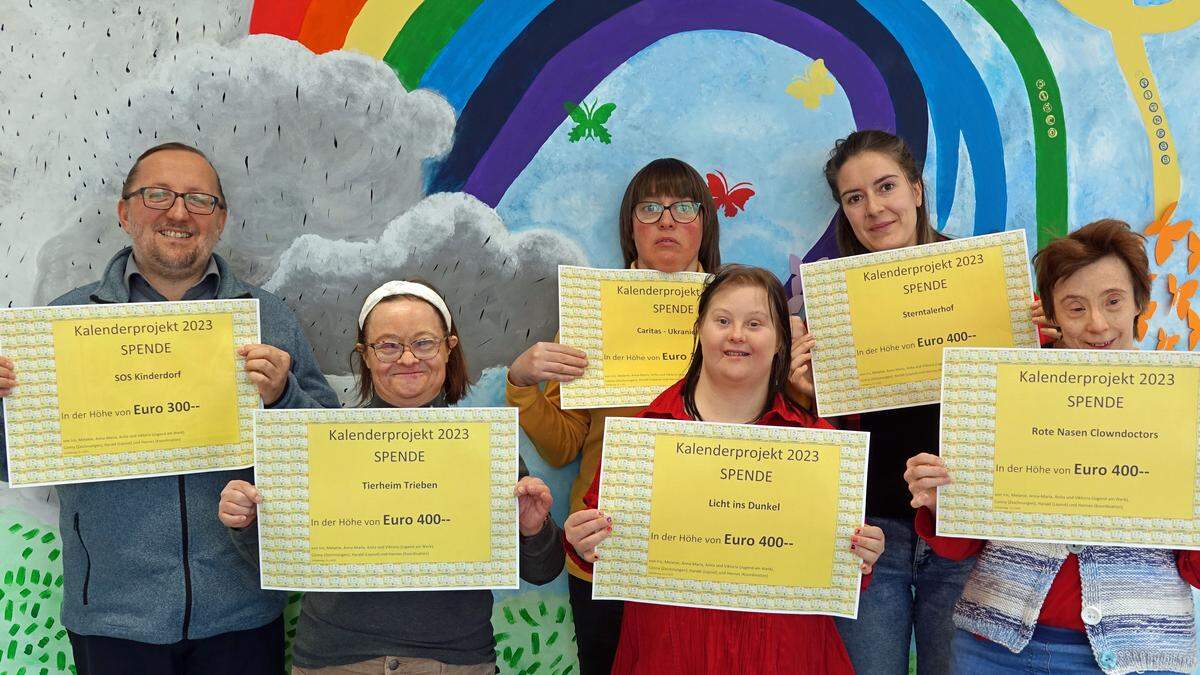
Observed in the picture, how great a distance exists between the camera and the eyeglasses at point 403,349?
2.44m

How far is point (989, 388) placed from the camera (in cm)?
220

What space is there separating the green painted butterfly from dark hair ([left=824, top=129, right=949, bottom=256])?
828 mm

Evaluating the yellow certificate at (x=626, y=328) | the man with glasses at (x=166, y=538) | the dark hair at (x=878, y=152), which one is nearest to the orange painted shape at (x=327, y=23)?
the man with glasses at (x=166, y=538)

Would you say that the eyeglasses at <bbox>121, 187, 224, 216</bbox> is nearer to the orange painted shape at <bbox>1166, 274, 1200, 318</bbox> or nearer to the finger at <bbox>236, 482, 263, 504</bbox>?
the finger at <bbox>236, 482, 263, 504</bbox>

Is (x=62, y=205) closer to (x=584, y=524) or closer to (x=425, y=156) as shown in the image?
(x=425, y=156)

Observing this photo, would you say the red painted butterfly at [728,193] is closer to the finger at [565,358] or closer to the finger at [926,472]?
the finger at [565,358]

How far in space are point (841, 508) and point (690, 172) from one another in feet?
4.54

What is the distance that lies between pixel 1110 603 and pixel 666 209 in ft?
5.60

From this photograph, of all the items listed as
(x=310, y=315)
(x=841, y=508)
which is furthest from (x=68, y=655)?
(x=841, y=508)

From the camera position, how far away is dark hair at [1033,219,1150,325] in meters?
2.20

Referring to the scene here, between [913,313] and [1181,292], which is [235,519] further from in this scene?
[1181,292]

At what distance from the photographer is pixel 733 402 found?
234 cm

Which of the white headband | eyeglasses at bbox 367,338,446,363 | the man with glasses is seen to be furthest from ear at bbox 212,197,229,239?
eyeglasses at bbox 367,338,446,363

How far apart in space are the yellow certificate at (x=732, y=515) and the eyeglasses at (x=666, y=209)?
996 mm
